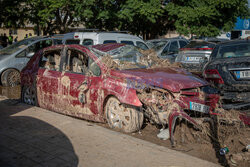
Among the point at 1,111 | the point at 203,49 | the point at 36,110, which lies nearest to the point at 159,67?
the point at 36,110

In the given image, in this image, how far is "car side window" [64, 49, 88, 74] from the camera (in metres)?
5.91

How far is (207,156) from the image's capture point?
4.12 meters

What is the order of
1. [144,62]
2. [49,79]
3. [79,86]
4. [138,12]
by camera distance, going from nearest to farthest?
[79,86]
[144,62]
[49,79]
[138,12]

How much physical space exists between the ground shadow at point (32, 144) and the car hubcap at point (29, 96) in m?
1.17

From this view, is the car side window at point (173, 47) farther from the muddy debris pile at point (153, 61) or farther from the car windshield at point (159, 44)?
the muddy debris pile at point (153, 61)

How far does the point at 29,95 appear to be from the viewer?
7023 millimetres

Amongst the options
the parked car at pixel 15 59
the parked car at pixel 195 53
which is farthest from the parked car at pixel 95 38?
the parked car at pixel 195 53

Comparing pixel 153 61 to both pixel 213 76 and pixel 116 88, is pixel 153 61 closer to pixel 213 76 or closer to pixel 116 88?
pixel 213 76

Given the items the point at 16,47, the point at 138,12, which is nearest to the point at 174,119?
the point at 16,47

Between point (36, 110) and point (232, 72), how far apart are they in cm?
426

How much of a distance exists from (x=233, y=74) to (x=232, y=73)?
3 centimetres

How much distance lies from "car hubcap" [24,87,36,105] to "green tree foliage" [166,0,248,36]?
1267 cm

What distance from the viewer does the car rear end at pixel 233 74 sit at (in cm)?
507

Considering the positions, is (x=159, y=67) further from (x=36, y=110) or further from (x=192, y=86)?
(x=36, y=110)
